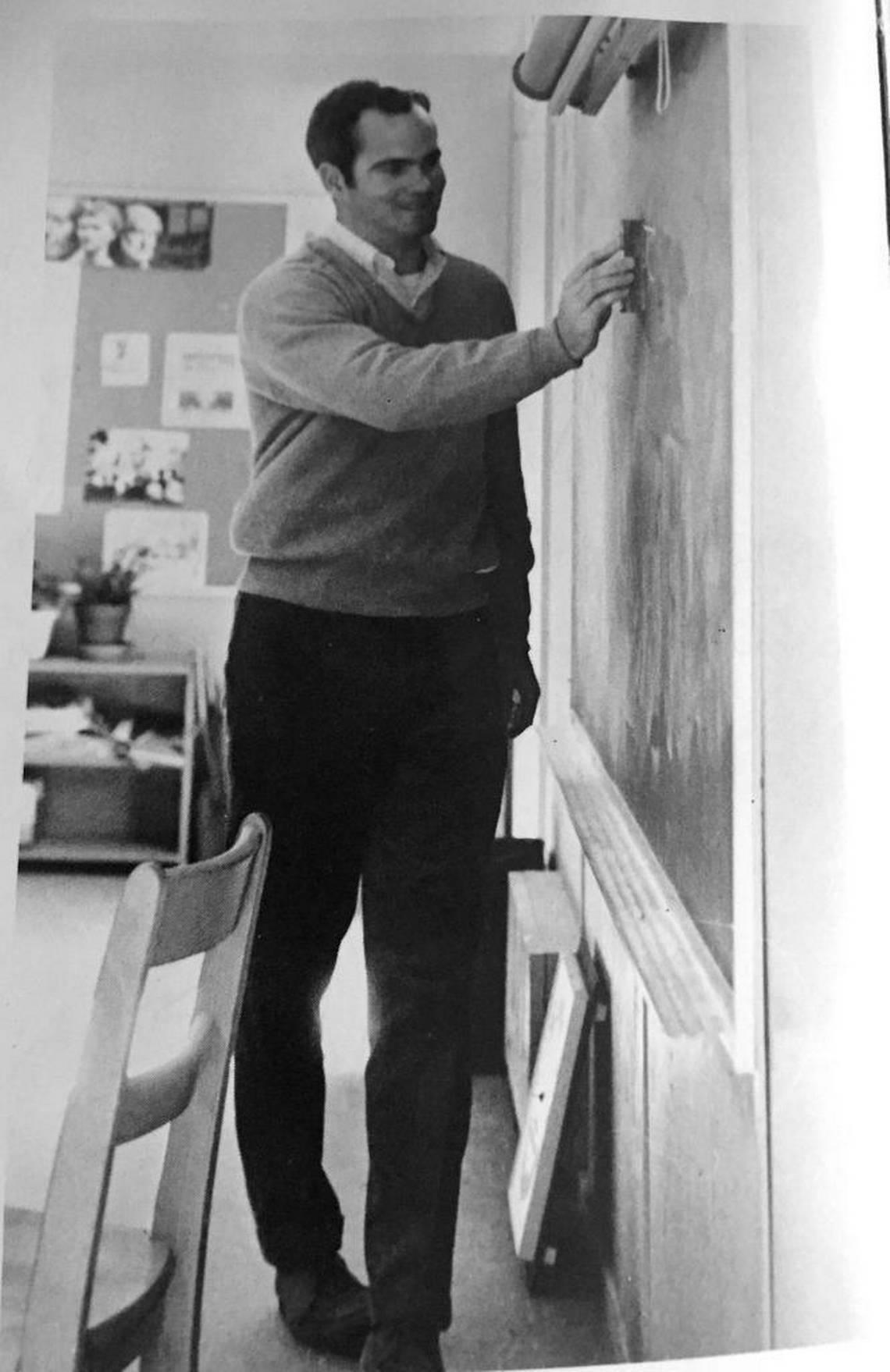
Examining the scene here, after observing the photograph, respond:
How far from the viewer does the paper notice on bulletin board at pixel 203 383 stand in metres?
0.99

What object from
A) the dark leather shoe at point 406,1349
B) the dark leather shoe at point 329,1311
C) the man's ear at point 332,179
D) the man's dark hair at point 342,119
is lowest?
the dark leather shoe at point 406,1349

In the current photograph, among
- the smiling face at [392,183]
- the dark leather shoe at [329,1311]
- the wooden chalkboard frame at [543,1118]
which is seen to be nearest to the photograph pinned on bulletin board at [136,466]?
the smiling face at [392,183]

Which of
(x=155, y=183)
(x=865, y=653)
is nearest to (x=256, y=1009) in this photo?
(x=865, y=653)

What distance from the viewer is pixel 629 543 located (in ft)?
3.25

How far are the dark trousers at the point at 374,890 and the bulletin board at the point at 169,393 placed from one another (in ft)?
0.32

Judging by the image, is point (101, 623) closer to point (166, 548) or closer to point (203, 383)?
point (166, 548)

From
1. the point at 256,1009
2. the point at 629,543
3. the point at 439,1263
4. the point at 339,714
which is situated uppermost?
the point at 629,543

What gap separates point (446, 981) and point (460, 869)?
92 millimetres

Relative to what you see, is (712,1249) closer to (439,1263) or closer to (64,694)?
(439,1263)

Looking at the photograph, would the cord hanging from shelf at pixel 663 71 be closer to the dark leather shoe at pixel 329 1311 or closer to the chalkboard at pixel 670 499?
the chalkboard at pixel 670 499

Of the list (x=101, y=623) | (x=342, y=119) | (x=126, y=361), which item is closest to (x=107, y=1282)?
(x=101, y=623)

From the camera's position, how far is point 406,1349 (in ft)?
3.05

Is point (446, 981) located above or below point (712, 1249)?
above

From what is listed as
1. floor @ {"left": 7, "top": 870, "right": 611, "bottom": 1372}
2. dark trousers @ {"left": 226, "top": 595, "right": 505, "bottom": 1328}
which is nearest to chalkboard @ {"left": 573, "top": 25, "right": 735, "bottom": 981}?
dark trousers @ {"left": 226, "top": 595, "right": 505, "bottom": 1328}
